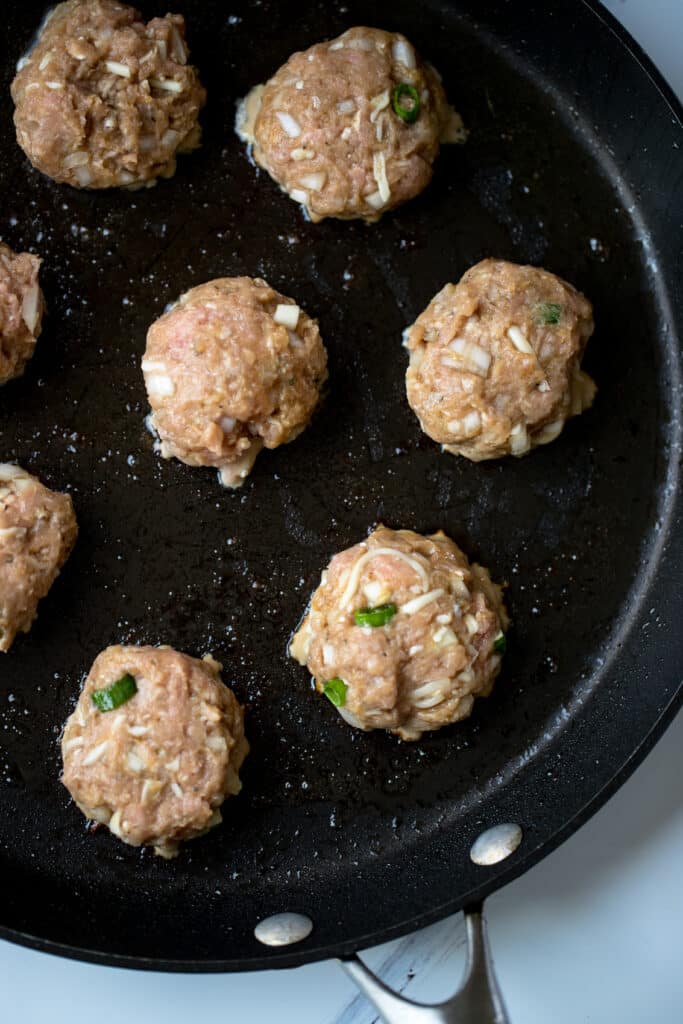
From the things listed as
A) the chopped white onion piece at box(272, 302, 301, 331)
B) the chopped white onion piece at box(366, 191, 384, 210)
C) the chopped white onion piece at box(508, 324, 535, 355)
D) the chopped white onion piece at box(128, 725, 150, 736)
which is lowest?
the chopped white onion piece at box(128, 725, 150, 736)

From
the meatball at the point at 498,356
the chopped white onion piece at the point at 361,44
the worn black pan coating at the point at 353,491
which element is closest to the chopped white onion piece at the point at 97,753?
the worn black pan coating at the point at 353,491

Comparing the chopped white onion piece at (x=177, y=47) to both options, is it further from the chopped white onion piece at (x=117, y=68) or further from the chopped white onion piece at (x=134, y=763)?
the chopped white onion piece at (x=134, y=763)

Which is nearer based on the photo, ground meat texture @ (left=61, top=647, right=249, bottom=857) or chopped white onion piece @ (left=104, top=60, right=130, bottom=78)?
ground meat texture @ (left=61, top=647, right=249, bottom=857)

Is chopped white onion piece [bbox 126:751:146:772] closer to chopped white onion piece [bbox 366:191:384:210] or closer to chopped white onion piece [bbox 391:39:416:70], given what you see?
chopped white onion piece [bbox 366:191:384:210]

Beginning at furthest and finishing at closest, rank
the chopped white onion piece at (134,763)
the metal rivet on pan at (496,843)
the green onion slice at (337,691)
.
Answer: the metal rivet on pan at (496,843) → the green onion slice at (337,691) → the chopped white onion piece at (134,763)

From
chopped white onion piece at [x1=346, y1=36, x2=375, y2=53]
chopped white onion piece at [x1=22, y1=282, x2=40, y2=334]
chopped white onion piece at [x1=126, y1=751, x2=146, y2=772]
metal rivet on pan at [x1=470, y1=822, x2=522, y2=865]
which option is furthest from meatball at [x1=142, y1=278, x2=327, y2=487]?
metal rivet on pan at [x1=470, y1=822, x2=522, y2=865]

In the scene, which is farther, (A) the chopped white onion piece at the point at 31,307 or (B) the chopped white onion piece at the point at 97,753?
(A) the chopped white onion piece at the point at 31,307
